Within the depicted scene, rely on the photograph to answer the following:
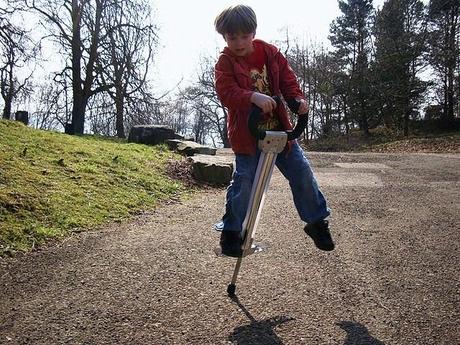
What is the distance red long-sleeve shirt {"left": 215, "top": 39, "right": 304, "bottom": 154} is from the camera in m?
2.76

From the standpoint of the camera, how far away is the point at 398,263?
362 cm

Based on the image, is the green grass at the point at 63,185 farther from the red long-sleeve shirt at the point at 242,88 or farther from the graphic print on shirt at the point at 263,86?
the graphic print on shirt at the point at 263,86

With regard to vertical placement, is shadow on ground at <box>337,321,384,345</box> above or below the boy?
below

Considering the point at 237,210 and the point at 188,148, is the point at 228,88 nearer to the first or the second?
the point at 237,210

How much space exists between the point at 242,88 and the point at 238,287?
1.36 metres

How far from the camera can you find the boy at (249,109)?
9.04ft

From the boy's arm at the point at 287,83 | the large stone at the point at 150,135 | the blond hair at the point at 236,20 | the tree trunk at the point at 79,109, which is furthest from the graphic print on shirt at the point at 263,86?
the tree trunk at the point at 79,109

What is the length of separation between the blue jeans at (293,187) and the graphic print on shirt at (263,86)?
7.2 inches

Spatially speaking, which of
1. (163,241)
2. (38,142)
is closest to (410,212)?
(163,241)

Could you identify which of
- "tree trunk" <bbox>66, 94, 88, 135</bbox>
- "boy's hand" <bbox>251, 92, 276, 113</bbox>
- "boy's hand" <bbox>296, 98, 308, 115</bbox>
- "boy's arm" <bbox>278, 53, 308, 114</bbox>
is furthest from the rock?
"tree trunk" <bbox>66, 94, 88, 135</bbox>

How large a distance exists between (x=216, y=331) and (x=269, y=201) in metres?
4.07

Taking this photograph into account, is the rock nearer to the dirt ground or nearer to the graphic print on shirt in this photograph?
the dirt ground

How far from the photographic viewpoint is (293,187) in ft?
10.1

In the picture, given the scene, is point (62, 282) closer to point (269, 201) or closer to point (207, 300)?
point (207, 300)
